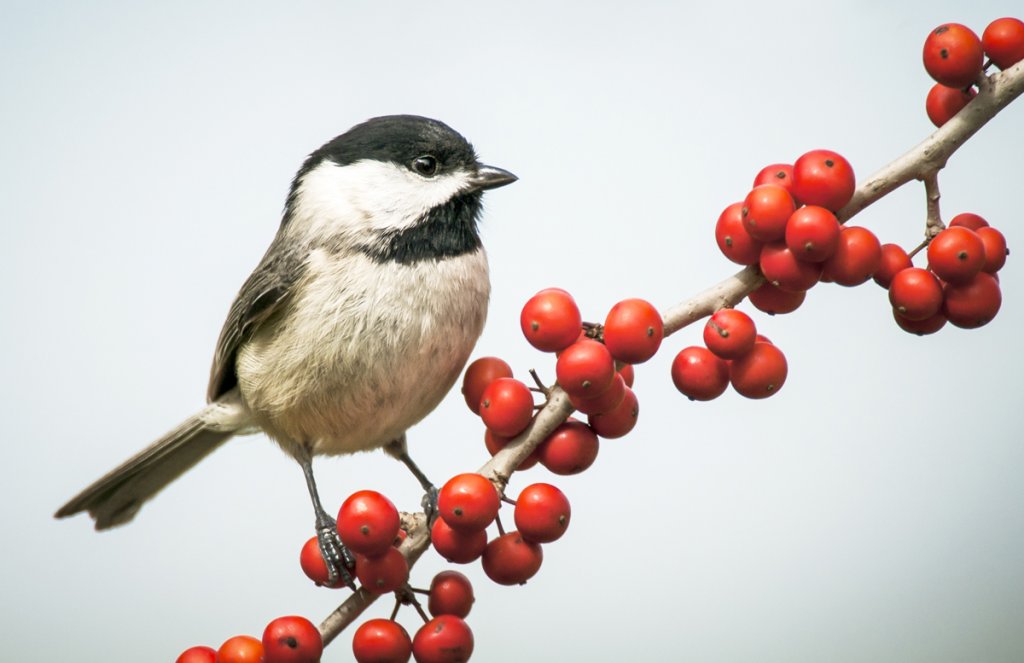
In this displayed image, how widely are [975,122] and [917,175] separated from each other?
90mm

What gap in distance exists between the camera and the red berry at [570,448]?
1.24 metres

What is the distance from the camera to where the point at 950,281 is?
1156 millimetres

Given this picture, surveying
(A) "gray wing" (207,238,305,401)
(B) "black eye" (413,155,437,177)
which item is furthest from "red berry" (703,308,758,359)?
(A) "gray wing" (207,238,305,401)

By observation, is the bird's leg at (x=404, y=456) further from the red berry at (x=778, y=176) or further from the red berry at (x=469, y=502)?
the red berry at (x=778, y=176)

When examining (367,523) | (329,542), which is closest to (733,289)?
(367,523)

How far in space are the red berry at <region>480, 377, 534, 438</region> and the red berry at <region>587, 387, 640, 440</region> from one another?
0.08 metres

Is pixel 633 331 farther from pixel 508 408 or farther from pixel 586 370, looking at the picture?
pixel 508 408

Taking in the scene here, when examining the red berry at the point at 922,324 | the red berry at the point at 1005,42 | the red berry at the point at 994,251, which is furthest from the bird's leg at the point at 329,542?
the red berry at the point at 1005,42

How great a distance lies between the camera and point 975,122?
1.12 metres

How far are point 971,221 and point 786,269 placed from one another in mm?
285

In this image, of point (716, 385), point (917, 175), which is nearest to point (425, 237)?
point (716, 385)

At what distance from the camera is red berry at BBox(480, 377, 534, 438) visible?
122 centimetres

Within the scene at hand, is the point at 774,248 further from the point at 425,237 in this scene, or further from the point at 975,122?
the point at 425,237

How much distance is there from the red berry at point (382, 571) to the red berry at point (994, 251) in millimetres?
787
